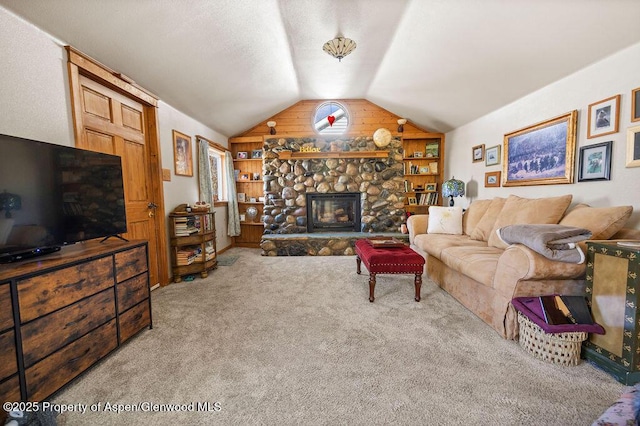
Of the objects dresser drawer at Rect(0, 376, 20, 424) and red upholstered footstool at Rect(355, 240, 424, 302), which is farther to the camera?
red upholstered footstool at Rect(355, 240, 424, 302)

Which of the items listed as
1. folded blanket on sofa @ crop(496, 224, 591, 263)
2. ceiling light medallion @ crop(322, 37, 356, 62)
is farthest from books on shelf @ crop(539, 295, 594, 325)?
ceiling light medallion @ crop(322, 37, 356, 62)

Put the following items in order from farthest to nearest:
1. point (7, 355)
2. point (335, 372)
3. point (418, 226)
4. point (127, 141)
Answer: point (418, 226) → point (127, 141) → point (335, 372) → point (7, 355)

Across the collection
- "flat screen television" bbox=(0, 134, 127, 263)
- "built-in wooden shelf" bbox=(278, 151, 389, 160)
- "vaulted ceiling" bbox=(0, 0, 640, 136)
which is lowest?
"flat screen television" bbox=(0, 134, 127, 263)

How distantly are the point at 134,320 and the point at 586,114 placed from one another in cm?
430

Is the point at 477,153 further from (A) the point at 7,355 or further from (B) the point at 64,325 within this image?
(A) the point at 7,355

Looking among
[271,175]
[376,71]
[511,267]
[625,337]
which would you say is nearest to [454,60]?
[376,71]

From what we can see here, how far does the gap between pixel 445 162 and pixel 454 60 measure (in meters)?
2.43

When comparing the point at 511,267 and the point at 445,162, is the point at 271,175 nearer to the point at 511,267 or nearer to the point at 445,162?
the point at 445,162

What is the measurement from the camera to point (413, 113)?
462cm

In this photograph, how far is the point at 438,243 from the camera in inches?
118

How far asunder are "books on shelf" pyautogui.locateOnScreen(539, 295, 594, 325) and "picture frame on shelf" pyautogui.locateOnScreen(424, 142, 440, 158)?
384 cm

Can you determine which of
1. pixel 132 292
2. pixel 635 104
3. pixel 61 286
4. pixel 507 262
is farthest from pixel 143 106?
pixel 635 104

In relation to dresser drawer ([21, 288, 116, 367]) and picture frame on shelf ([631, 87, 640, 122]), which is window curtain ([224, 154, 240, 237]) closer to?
dresser drawer ([21, 288, 116, 367])

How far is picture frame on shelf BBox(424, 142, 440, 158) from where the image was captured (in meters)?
5.04
